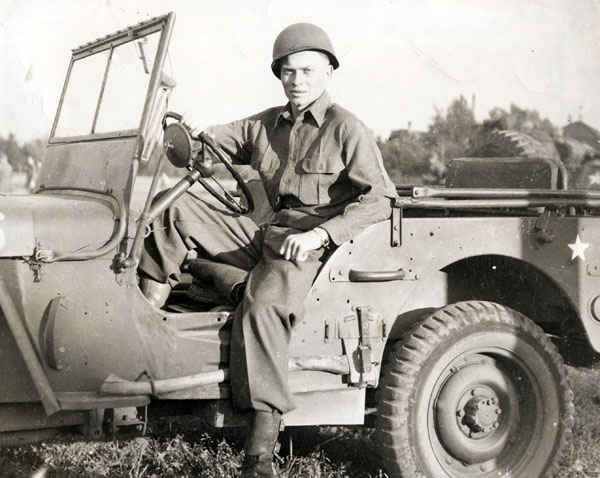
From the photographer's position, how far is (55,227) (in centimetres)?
305

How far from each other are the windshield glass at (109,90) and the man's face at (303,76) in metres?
0.63

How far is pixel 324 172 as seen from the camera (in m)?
3.61

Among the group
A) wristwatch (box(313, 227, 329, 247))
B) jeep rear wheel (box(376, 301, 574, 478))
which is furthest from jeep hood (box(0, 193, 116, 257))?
jeep rear wheel (box(376, 301, 574, 478))

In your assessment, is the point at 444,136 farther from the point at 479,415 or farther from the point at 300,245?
the point at 300,245

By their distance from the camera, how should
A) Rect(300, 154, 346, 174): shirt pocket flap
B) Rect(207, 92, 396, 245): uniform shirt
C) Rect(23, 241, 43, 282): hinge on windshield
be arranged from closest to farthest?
Rect(23, 241, 43, 282): hinge on windshield
Rect(207, 92, 396, 245): uniform shirt
Rect(300, 154, 346, 174): shirt pocket flap

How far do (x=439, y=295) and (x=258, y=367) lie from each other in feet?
3.49

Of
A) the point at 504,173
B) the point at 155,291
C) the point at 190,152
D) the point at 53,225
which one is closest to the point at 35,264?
the point at 53,225

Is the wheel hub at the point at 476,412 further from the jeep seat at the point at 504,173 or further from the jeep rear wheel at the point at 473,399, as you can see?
the jeep seat at the point at 504,173

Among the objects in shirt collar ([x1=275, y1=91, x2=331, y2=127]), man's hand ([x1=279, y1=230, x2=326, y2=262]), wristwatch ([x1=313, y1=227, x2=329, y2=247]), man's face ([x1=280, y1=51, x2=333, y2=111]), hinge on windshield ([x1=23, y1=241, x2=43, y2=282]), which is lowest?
hinge on windshield ([x1=23, y1=241, x2=43, y2=282])

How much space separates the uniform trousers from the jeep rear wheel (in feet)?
1.86

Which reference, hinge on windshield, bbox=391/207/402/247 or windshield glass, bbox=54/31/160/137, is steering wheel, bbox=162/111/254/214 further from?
hinge on windshield, bbox=391/207/402/247

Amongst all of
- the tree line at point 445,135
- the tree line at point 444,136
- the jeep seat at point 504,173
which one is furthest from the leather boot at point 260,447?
the tree line at point 445,135

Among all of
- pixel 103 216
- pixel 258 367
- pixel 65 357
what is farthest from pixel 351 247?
pixel 65 357

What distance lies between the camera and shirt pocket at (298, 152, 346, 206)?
3.60 meters
